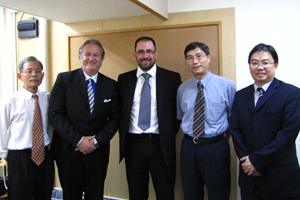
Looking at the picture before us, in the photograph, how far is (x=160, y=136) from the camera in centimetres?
222

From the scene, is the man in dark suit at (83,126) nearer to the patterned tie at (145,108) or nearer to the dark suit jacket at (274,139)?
the patterned tie at (145,108)

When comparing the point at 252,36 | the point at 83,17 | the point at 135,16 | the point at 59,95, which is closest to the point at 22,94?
the point at 59,95

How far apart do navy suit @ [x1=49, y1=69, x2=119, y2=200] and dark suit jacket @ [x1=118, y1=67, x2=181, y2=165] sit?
0.49 ft

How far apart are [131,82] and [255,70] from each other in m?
1.15

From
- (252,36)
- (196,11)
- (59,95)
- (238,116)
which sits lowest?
(238,116)

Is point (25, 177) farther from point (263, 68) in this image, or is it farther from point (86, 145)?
point (263, 68)

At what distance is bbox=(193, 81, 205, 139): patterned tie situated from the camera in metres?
2.06

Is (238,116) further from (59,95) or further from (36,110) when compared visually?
(36,110)

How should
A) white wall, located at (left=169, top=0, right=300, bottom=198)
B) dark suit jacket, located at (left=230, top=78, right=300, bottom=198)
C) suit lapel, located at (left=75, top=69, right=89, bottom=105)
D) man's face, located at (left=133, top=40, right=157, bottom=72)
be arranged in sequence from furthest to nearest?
white wall, located at (left=169, top=0, right=300, bottom=198)
man's face, located at (left=133, top=40, right=157, bottom=72)
suit lapel, located at (left=75, top=69, right=89, bottom=105)
dark suit jacket, located at (left=230, top=78, right=300, bottom=198)

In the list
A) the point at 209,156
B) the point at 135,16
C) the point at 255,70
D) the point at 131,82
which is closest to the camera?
the point at 255,70

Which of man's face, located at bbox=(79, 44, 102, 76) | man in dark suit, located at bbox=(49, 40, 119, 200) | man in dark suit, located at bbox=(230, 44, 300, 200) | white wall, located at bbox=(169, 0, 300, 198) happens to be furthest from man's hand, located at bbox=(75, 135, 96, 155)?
white wall, located at bbox=(169, 0, 300, 198)

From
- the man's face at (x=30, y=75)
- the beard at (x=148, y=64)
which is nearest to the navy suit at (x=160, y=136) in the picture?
the beard at (x=148, y=64)

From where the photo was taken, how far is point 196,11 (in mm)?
2711

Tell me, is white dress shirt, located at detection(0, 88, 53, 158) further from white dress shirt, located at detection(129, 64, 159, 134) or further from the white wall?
the white wall
